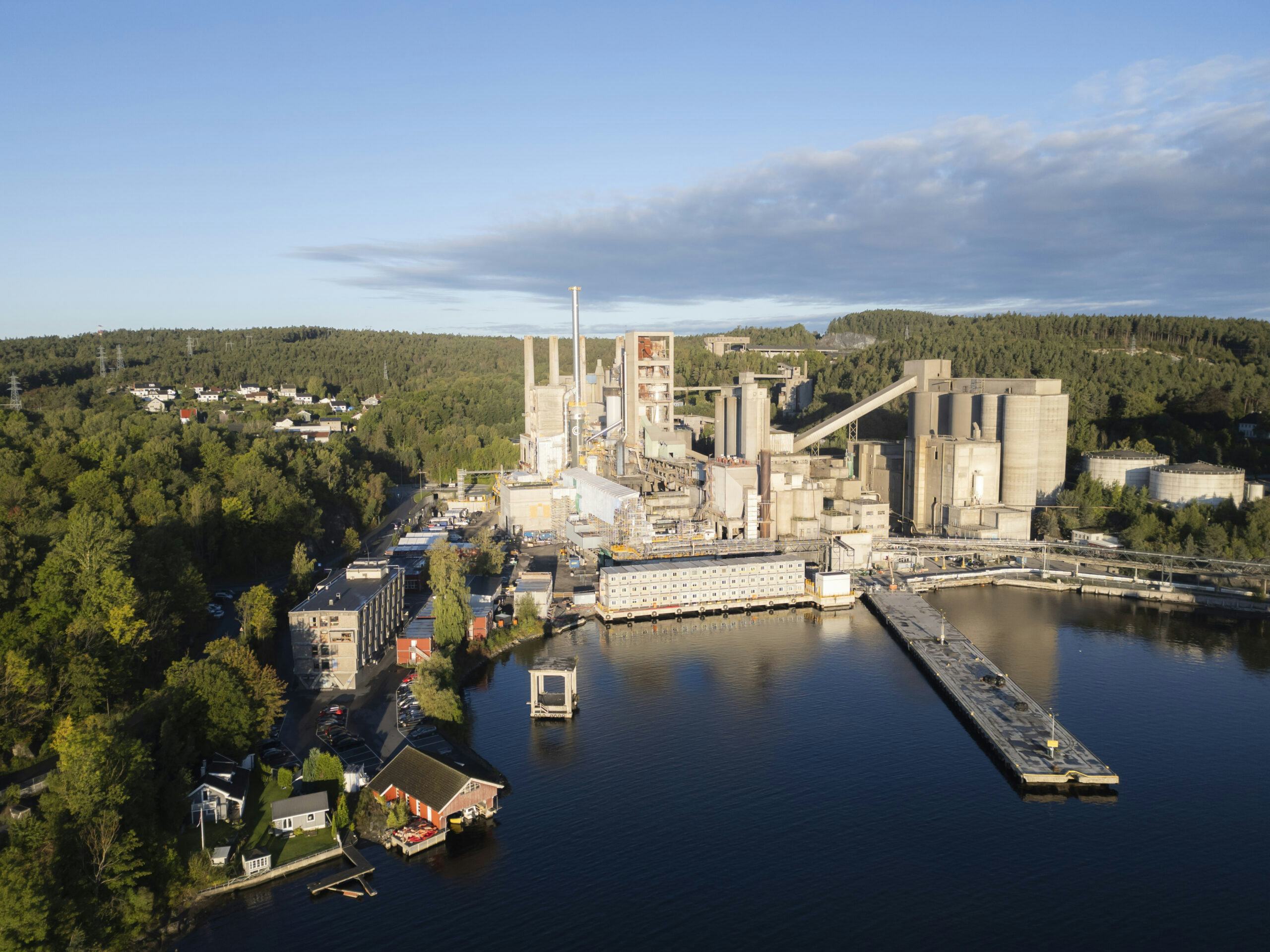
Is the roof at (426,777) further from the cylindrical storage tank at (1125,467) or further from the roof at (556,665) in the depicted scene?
the cylindrical storage tank at (1125,467)

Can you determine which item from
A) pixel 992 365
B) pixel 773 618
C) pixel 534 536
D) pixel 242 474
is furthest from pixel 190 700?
pixel 992 365

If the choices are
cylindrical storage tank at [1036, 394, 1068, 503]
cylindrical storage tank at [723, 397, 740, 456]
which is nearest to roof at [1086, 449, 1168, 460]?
cylindrical storage tank at [1036, 394, 1068, 503]

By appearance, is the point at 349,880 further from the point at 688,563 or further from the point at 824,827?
the point at 688,563

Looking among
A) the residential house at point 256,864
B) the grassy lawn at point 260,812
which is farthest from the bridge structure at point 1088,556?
the residential house at point 256,864

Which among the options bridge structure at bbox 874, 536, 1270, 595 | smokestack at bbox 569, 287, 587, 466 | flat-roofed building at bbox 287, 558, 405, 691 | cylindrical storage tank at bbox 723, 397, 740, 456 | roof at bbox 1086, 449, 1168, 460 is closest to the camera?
flat-roofed building at bbox 287, 558, 405, 691

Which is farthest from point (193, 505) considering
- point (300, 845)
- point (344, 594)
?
point (300, 845)

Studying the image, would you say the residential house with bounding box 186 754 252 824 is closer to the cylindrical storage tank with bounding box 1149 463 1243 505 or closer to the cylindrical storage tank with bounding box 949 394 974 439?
the cylindrical storage tank with bounding box 949 394 974 439
